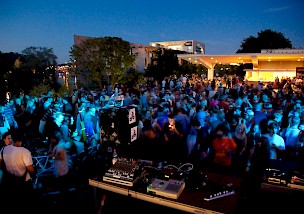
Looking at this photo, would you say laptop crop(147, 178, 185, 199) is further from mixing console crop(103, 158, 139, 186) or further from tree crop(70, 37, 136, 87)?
tree crop(70, 37, 136, 87)

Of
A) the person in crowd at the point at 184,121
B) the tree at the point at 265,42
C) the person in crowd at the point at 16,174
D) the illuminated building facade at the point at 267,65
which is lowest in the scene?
the person in crowd at the point at 16,174

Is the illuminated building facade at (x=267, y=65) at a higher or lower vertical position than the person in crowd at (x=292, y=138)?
higher

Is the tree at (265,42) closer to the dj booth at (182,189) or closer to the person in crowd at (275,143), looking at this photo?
the person in crowd at (275,143)

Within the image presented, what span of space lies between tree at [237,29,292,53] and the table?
39.7 m

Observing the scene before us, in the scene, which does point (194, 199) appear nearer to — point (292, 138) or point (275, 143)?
point (275, 143)

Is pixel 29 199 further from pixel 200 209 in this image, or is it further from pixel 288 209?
pixel 288 209

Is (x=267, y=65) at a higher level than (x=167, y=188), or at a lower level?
higher

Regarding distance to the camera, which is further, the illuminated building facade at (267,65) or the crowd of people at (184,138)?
the illuminated building facade at (267,65)

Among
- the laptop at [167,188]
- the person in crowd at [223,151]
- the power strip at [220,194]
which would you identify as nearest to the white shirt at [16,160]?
the laptop at [167,188]

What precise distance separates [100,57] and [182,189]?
17162 millimetres

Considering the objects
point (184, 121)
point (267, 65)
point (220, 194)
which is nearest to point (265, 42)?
point (267, 65)

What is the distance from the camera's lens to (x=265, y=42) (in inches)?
1526

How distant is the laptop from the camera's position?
2811 mm

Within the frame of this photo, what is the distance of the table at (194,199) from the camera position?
8.62 feet
